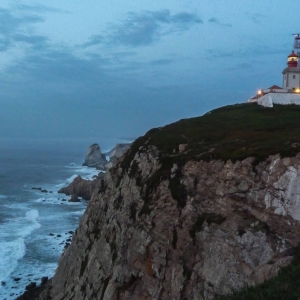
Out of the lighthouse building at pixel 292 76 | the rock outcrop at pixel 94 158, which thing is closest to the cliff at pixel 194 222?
the lighthouse building at pixel 292 76

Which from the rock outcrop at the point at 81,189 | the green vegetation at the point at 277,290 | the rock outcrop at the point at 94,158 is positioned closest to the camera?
the green vegetation at the point at 277,290

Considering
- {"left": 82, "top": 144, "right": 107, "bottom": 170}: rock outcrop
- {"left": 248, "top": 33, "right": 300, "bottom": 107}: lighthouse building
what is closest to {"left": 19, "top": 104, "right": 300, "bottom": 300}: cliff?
{"left": 248, "top": 33, "right": 300, "bottom": 107}: lighthouse building

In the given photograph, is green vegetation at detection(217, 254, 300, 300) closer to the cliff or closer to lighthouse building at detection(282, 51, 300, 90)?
the cliff

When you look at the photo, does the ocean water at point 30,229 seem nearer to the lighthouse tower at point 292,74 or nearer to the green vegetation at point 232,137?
the green vegetation at point 232,137

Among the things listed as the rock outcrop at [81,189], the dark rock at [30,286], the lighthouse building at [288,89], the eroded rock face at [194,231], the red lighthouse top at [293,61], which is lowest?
the dark rock at [30,286]

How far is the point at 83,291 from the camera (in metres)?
23.4

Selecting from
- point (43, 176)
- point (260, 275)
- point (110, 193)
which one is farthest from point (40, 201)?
point (260, 275)

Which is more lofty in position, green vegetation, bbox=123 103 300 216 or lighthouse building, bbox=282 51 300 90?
lighthouse building, bbox=282 51 300 90

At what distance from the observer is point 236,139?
79.8 feet

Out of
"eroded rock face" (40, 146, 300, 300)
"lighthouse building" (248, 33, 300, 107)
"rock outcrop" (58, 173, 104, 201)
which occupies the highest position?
"lighthouse building" (248, 33, 300, 107)

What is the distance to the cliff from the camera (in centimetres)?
1780

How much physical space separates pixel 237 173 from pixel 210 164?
1.84 m

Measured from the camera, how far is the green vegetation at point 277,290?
342 inches

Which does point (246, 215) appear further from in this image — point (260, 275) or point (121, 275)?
point (121, 275)
